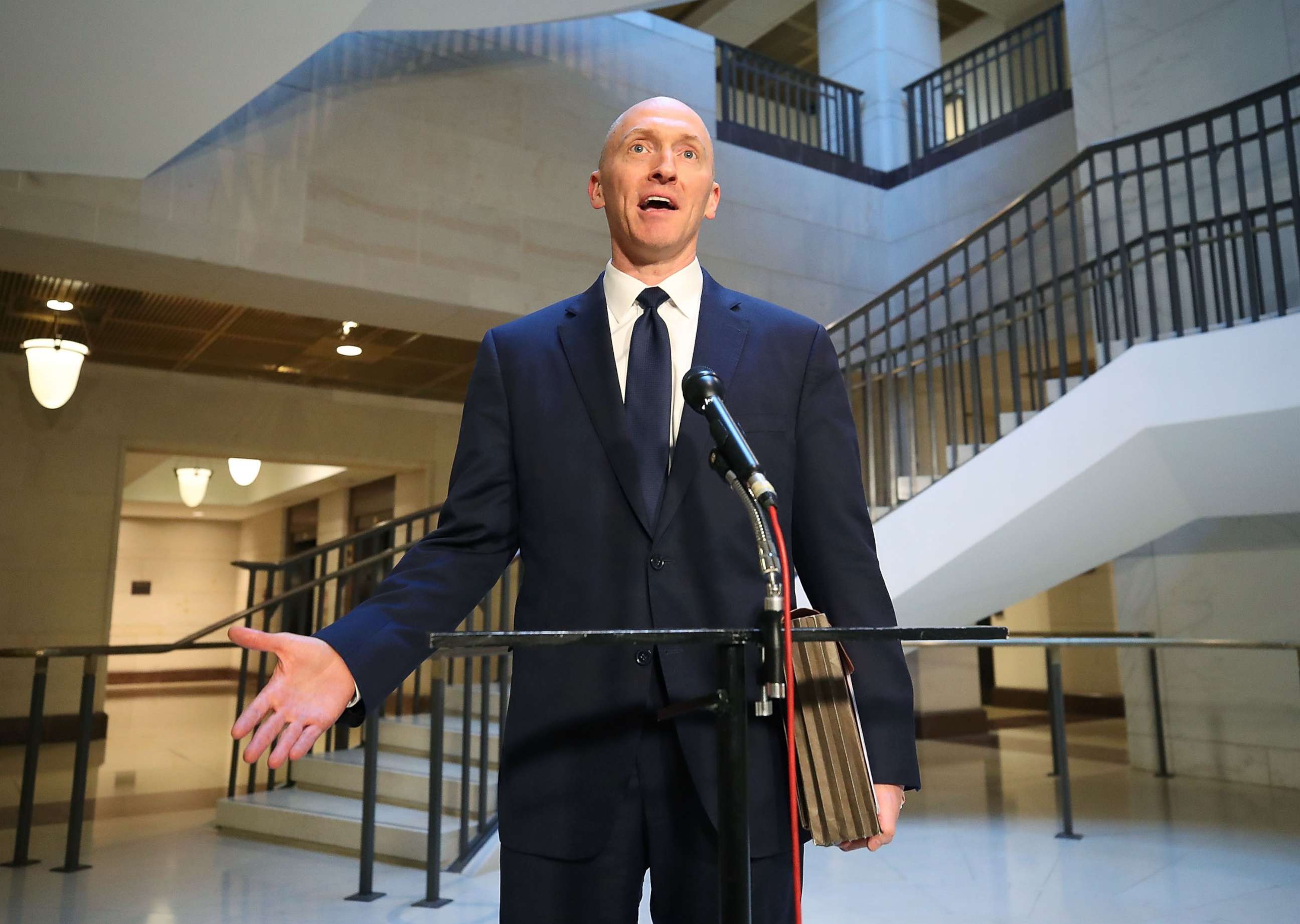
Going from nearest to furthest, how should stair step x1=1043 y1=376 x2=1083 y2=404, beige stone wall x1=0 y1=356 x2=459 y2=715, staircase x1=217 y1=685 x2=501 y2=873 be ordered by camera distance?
staircase x1=217 y1=685 x2=501 y2=873
stair step x1=1043 y1=376 x2=1083 y2=404
beige stone wall x1=0 y1=356 x2=459 y2=715

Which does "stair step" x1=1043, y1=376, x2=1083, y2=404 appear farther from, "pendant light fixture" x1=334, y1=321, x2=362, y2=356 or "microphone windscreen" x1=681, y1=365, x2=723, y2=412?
"pendant light fixture" x1=334, y1=321, x2=362, y2=356

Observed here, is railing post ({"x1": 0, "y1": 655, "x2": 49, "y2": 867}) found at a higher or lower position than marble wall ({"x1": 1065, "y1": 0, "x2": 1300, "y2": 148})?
lower

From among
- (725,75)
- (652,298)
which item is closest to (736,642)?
(652,298)

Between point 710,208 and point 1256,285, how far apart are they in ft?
11.8

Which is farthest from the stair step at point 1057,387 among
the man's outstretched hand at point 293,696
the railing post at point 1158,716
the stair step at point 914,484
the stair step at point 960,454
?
the man's outstretched hand at point 293,696

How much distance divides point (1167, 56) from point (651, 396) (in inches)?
256

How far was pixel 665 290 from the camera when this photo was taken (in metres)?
1.29

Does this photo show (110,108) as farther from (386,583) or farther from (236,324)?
(386,583)

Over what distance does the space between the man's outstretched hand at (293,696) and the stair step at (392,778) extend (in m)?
3.52

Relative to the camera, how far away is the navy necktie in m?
1.19

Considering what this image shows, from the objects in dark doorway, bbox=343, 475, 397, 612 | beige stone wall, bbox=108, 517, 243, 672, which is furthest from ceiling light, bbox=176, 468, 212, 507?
beige stone wall, bbox=108, 517, 243, 672

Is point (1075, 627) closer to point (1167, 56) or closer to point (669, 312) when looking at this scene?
point (1167, 56)

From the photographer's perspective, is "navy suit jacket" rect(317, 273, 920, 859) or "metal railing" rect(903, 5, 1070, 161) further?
"metal railing" rect(903, 5, 1070, 161)

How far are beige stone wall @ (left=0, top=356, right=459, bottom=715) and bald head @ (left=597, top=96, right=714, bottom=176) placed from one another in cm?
802
